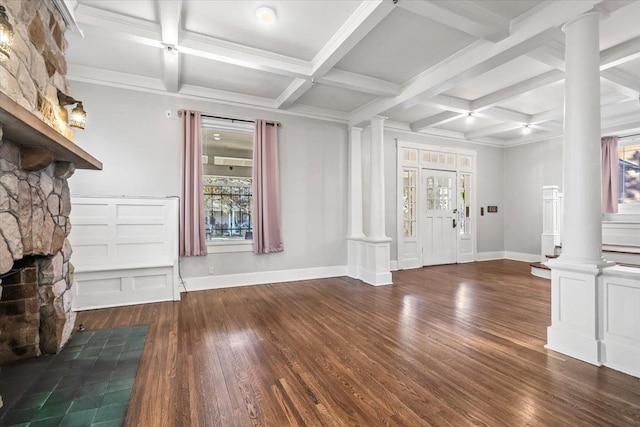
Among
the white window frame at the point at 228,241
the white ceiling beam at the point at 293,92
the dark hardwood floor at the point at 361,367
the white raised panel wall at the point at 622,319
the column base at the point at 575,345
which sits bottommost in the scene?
the dark hardwood floor at the point at 361,367

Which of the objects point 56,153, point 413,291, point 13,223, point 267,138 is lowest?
point 413,291

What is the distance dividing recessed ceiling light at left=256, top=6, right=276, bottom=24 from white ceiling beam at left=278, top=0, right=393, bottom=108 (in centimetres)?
67

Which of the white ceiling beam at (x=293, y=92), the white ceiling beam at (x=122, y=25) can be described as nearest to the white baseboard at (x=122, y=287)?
the white ceiling beam at (x=122, y=25)

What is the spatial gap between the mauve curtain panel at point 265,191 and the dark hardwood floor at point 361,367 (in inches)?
45.5

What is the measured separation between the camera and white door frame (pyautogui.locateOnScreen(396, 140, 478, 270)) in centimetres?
626

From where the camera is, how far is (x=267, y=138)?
4945 mm

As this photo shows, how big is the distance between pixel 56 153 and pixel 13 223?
2.03ft

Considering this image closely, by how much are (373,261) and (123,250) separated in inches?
140

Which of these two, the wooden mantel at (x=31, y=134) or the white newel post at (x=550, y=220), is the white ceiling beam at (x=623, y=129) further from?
the wooden mantel at (x=31, y=134)

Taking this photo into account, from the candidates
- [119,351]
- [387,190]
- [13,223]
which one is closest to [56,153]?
[13,223]

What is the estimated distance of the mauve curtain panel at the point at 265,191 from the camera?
4.83 m

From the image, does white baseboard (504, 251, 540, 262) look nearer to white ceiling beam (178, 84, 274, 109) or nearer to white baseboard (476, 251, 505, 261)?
white baseboard (476, 251, 505, 261)

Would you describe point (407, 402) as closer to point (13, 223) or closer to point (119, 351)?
A: point (119, 351)

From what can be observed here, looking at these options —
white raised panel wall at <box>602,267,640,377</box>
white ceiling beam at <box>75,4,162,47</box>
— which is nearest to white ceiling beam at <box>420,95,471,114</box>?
white raised panel wall at <box>602,267,640,377</box>
